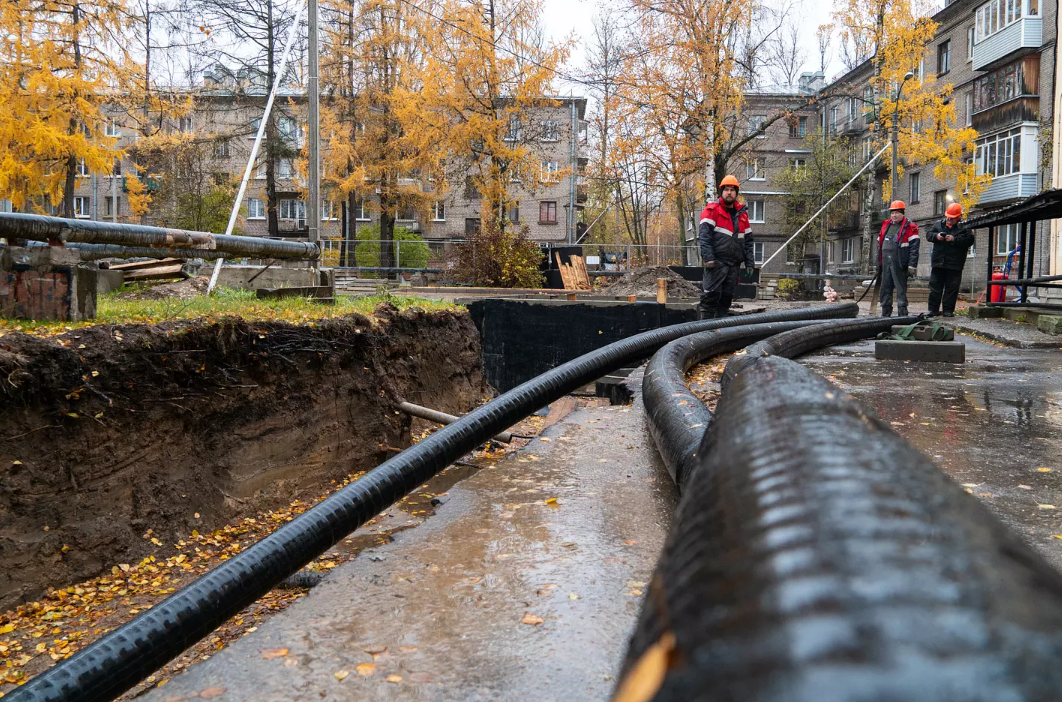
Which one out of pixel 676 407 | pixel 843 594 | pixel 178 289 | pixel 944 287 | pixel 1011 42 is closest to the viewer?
pixel 843 594

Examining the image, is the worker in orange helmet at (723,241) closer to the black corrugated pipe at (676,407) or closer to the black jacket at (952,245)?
the black corrugated pipe at (676,407)

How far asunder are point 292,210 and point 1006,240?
125 ft

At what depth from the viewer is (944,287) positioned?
1436 centimetres

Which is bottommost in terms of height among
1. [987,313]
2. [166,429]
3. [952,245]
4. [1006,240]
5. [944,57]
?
[166,429]

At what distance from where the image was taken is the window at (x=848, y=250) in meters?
46.8

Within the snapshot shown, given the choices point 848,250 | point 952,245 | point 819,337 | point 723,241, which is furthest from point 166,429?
point 848,250

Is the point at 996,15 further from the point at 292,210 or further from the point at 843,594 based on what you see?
the point at 292,210

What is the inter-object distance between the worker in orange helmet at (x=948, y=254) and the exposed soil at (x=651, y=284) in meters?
5.67

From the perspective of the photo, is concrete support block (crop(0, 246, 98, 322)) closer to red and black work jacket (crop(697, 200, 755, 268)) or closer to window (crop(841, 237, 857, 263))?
red and black work jacket (crop(697, 200, 755, 268))

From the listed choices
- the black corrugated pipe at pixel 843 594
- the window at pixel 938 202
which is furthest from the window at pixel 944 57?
the black corrugated pipe at pixel 843 594

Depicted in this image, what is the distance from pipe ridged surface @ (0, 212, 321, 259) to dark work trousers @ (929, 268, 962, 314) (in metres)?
11.2

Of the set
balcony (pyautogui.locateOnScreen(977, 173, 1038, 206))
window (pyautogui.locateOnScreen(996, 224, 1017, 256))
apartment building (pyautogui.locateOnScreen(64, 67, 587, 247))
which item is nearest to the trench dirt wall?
apartment building (pyautogui.locateOnScreen(64, 67, 587, 247))

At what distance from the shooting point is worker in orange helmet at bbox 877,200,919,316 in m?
12.8

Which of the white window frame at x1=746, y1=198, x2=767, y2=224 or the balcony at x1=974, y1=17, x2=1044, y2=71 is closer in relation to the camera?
the balcony at x1=974, y1=17, x2=1044, y2=71
